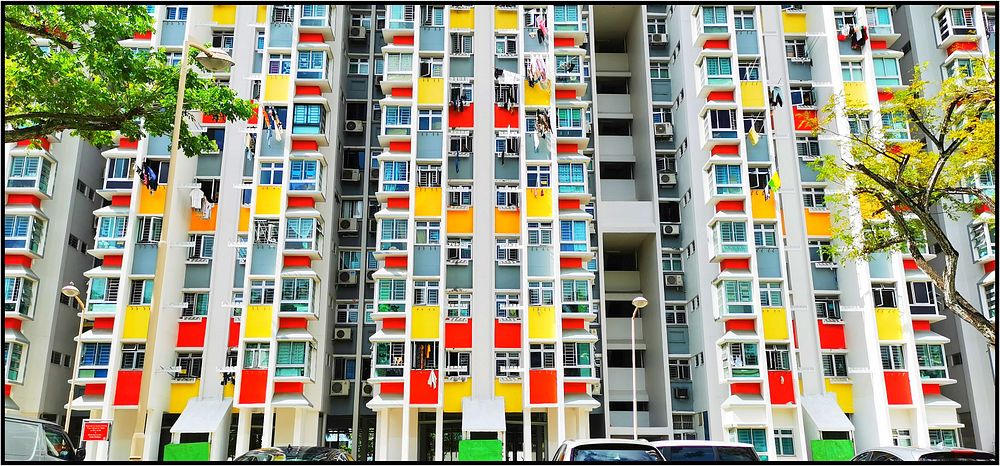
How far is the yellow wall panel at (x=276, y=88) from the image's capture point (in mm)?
33031

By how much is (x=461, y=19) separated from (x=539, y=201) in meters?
8.90

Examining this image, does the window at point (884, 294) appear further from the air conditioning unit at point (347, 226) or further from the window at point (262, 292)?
the window at point (262, 292)

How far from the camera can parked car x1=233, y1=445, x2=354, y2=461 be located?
19.0 metres

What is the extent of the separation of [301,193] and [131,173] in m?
7.00

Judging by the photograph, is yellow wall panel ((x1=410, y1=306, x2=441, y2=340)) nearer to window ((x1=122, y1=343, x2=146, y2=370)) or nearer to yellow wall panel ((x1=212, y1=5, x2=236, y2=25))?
window ((x1=122, y1=343, x2=146, y2=370))

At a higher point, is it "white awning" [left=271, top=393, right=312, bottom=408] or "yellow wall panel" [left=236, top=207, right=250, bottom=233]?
"yellow wall panel" [left=236, top=207, right=250, bottom=233]

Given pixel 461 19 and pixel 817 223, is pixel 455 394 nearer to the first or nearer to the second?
A: pixel 461 19

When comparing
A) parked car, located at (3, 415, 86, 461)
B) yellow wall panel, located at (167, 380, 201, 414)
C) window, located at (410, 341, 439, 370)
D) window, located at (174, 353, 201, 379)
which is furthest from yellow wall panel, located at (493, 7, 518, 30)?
parked car, located at (3, 415, 86, 461)

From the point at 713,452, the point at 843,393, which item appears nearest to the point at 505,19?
the point at 843,393

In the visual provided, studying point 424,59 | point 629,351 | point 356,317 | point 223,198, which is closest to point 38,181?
point 223,198

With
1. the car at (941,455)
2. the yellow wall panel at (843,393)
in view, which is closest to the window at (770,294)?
the yellow wall panel at (843,393)

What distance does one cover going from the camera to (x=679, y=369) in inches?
1359

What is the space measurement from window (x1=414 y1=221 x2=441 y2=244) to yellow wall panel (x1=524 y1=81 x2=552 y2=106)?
649cm

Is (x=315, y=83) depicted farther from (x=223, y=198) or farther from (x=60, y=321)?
(x=60, y=321)
